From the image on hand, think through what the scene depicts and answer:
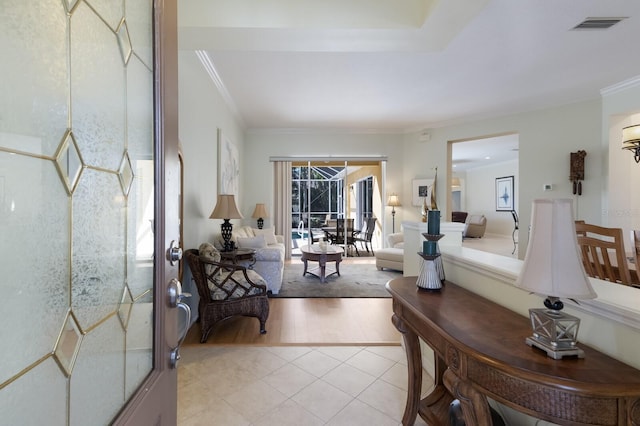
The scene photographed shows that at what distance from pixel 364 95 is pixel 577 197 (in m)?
3.74

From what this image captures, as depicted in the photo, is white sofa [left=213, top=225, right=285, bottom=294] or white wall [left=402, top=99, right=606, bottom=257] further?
white wall [left=402, top=99, right=606, bottom=257]

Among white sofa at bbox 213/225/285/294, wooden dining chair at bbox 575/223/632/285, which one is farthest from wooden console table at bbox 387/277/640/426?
white sofa at bbox 213/225/285/294

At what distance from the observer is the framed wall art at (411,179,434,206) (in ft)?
20.5

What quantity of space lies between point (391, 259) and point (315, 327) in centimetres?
273

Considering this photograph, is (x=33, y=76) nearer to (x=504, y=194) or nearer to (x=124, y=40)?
(x=124, y=40)

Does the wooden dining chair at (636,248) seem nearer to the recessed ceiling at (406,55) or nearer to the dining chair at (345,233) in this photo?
the recessed ceiling at (406,55)

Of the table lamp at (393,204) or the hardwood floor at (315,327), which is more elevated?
the table lamp at (393,204)

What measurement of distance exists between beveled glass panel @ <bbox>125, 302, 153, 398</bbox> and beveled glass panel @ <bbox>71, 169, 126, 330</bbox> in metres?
0.10

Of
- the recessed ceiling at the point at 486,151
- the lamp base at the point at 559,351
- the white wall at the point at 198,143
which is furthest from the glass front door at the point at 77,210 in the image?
the recessed ceiling at the point at 486,151

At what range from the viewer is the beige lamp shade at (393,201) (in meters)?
6.57

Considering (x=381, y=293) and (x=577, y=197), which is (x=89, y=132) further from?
(x=577, y=197)

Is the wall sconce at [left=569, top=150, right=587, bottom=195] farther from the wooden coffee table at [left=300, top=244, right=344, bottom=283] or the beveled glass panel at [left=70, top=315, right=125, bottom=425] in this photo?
the beveled glass panel at [left=70, top=315, right=125, bottom=425]

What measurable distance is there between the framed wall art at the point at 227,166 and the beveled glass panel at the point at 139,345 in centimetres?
369

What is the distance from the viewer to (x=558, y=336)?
96 centimetres
